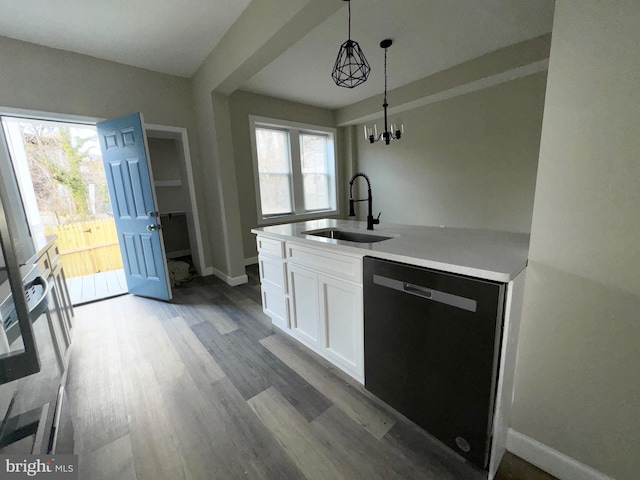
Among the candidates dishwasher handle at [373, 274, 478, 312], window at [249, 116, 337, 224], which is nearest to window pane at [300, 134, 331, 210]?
window at [249, 116, 337, 224]

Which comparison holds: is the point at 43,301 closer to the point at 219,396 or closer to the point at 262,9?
the point at 219,396

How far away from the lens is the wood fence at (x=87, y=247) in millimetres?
4039

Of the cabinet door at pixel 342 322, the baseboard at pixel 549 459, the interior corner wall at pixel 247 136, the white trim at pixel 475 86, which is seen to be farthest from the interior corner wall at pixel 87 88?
the baseboard at pixel 549 459

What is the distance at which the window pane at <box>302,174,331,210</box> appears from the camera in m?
5.14

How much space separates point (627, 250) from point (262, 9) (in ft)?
9.00

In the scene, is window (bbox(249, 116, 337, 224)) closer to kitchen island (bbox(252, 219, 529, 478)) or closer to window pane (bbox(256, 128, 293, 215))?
window pane (bbox(256, 128, 293, 215))

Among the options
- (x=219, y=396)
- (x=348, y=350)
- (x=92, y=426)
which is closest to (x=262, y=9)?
(x=348, y=350)

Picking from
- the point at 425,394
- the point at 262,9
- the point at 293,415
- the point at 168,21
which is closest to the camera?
the point at 425,394

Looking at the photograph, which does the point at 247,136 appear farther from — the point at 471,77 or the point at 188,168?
the point at 471,77

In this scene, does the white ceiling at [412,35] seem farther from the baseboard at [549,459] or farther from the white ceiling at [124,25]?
the baseboard at [549,459]

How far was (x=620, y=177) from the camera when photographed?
0.84m

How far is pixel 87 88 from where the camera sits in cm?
283

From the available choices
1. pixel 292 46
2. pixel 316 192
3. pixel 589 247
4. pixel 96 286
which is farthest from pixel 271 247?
pixel 316 192

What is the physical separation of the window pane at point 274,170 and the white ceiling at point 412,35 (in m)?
0.84
